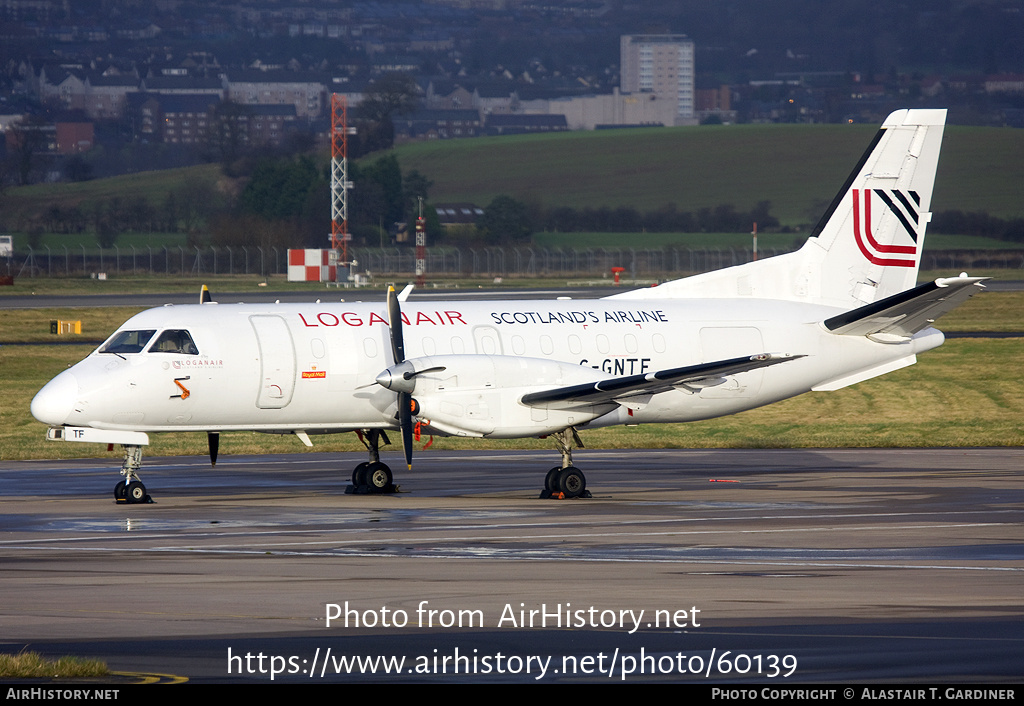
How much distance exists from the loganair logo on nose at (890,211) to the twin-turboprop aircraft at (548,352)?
0.03m

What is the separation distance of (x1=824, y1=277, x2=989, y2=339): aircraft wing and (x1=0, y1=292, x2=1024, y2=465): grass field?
21.6ft

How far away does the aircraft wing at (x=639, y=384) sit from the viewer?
20344mm

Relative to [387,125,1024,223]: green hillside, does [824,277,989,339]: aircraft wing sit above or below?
below

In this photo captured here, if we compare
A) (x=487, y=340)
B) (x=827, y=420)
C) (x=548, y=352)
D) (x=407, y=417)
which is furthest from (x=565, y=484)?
(x=827, y=420)

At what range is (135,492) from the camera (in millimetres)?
20672

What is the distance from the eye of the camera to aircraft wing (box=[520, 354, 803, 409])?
20344 millimetres

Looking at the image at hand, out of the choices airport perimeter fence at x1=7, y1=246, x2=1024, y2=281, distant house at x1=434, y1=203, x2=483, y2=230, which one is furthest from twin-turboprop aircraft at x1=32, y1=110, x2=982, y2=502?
distant house at x1=434, y1=203, x2=483, y2=230

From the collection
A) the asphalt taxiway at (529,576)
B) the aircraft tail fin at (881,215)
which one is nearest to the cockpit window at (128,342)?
the asphalt taxiway at (529,576)

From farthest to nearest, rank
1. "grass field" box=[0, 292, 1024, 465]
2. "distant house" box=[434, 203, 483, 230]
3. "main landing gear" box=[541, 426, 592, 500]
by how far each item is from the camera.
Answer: "distant house" box=[434, 203, 483, 230] → "grass field" box=[0, 292, 1024, 465] → "main landing gear" box=[541, 426, 592, 500]

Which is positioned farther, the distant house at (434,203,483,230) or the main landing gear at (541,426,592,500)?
the distant house at (434,203,483,230)

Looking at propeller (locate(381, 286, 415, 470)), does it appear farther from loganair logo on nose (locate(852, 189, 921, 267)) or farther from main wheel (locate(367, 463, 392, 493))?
loganair logo on nose (locate(852, 189, 921, 267))

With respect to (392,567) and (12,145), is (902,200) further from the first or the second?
(12,145)

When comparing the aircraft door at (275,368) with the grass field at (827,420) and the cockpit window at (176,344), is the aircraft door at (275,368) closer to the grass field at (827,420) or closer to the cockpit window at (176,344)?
the cockpit window at (176,344)

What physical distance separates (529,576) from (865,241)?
539 inches
